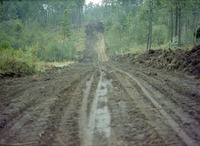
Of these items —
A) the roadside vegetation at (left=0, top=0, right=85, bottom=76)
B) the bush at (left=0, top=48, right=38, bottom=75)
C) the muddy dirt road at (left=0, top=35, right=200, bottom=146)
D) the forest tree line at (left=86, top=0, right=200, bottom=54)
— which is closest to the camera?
the muddy dirt road at (left=0, top=35, right=200, bottom=146)

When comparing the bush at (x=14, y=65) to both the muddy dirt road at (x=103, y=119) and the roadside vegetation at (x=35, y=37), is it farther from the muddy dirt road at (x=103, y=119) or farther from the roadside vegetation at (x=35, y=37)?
the muddy dirt road at (x=103, y=119)

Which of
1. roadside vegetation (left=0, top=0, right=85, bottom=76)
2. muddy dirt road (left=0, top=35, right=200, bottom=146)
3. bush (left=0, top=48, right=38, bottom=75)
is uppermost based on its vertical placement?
roadside vegetation (left=0, top=0, right=85, bottom=76)

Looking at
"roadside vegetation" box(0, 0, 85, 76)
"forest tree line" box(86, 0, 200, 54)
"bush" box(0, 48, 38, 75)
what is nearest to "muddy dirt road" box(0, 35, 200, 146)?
"bush" box(0, 48, 38, 75)

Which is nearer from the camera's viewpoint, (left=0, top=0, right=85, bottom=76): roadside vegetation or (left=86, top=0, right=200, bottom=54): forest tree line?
(left=0, top=0, right=85, bottom=76): roadside vegetation

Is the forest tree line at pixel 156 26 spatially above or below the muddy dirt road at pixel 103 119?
above

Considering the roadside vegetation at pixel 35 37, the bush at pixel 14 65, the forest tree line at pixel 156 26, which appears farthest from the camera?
the forest tree line at pixel 156 26

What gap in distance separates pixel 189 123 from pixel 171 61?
9208 millimetres

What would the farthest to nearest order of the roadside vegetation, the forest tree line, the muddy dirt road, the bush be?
the forest tree line, the roadside vegetation, the bush, the muddy dirt road

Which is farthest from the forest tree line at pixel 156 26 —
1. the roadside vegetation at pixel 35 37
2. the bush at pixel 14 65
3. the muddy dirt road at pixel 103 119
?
the bush at pixel 14 65

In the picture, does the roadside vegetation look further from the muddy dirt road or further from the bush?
the muddy dirt road

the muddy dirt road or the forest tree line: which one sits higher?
the forest tree line

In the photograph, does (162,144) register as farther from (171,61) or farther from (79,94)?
(171,61)

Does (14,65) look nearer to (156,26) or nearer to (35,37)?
(35,37)

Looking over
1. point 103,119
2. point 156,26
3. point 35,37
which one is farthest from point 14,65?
point 156,26
